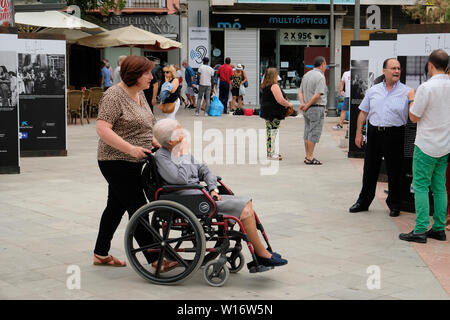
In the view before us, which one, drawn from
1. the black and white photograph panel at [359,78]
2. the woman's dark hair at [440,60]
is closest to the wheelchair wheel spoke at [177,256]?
the woman's dark hair at [440,60]

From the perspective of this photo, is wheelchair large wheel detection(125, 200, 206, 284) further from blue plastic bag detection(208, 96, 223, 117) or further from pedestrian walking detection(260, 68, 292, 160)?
blue plastic bag detection(208, 96, 223, 117)

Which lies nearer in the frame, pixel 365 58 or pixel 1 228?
pixel 1 228

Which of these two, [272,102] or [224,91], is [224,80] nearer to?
[224,91]

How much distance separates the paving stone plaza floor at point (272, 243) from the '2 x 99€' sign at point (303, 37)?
19.8 metres

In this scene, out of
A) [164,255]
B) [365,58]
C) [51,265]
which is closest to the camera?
[164,255]

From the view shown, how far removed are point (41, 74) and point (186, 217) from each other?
29.5ft

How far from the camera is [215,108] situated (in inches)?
947

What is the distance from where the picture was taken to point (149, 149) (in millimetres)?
6023

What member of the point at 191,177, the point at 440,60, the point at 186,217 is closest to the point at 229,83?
the point at 440,60

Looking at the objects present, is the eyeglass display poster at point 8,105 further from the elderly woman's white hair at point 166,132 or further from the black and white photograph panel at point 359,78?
the elderly woman's white hair at point 166,132

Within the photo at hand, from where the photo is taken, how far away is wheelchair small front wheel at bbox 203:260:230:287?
5586 mm
